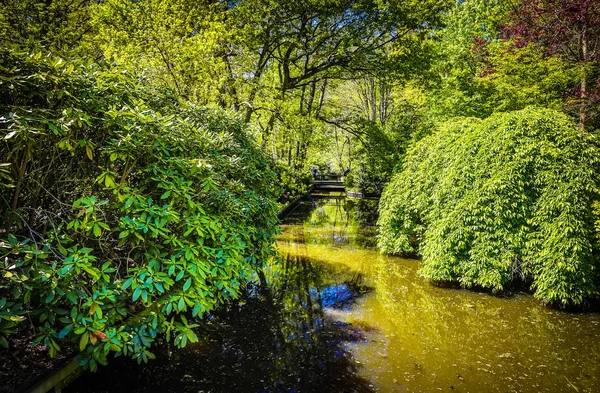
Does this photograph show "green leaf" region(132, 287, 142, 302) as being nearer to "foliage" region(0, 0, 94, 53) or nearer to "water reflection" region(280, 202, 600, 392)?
"water reflection" region(280, 202, 600, 392)

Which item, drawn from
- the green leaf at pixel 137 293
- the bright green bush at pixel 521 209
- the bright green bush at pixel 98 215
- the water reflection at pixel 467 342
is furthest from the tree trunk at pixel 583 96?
the green leaf at pixel 137 293

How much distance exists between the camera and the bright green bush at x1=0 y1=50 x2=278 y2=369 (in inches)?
94.0

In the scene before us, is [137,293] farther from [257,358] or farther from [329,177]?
[329,177]

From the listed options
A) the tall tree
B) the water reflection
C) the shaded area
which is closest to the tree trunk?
the tall tree

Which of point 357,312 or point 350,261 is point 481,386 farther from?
point 350,261

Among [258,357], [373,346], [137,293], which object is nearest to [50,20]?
[137,293]

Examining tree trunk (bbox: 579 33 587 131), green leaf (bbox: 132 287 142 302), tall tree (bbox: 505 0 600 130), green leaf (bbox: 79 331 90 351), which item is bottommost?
green leaf (bbox: 79 331 90 351)

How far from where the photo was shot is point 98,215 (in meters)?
3.00

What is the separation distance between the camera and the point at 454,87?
15.7m

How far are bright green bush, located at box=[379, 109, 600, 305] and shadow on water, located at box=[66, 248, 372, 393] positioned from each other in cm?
283

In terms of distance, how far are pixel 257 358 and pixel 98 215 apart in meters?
2.79

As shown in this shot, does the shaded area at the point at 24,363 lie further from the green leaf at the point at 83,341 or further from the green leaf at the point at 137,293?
the green leaf at the point at 137,293

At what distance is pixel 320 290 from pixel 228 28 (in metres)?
8.40

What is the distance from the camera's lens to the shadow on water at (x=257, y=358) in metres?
3.84
